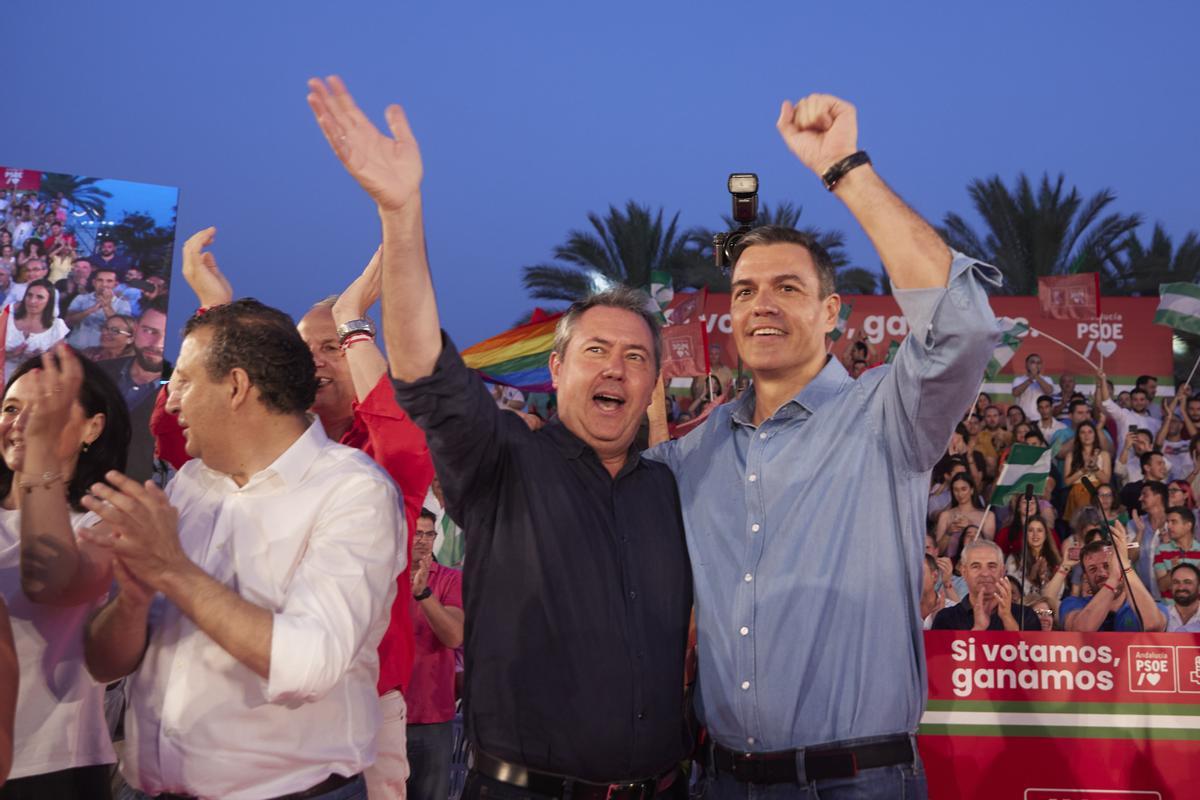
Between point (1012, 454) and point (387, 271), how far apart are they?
7006 millimetres

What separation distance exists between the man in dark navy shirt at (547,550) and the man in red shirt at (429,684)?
2.93m

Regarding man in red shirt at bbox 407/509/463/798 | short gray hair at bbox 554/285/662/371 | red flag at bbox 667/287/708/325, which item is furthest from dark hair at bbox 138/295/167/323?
red flag at bbox 667/287/708/325

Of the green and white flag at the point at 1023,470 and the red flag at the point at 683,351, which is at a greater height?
the red flag at the point at 683,351

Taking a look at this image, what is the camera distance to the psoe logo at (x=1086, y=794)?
525 centimetres

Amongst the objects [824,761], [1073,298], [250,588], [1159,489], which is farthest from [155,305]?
[1073,298]

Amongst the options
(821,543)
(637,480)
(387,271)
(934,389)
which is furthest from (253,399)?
(934,389)

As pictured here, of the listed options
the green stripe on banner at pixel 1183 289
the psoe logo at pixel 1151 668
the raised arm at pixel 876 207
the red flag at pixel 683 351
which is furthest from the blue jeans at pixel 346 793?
the green stripe on banner at pixel 1183 289

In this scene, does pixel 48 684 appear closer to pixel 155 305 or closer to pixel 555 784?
pixel 555 784

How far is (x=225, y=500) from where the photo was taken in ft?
9.27

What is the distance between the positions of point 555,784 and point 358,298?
1820 mm

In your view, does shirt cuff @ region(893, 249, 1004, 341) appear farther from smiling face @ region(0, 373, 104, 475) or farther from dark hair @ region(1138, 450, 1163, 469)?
dark hair @ region(1138, 450, 1163, 469)

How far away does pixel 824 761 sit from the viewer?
2945 mm

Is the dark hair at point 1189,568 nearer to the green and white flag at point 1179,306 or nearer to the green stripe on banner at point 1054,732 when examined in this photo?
the green stripe on banner at point 1054,732

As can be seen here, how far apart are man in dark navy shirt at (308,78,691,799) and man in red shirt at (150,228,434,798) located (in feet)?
1.78
